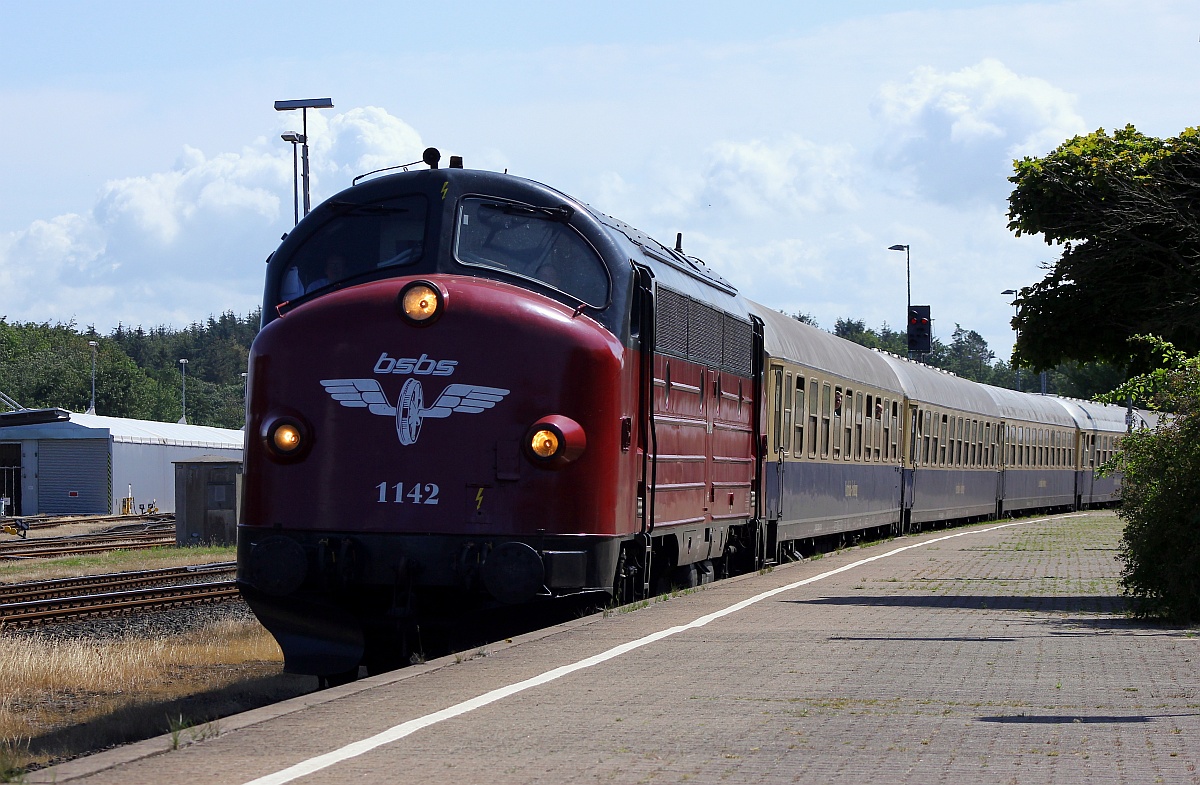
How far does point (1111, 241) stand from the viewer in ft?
77.4

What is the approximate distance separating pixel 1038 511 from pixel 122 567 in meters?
34.9

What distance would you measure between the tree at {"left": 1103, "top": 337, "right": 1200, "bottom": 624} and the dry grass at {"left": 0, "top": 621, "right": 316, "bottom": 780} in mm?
7401

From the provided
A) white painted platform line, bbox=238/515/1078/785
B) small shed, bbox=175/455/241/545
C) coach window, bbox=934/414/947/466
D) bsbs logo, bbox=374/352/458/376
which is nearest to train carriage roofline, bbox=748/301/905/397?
coach window, bbox=934/414/947/466

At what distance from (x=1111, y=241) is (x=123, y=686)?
1584 cm

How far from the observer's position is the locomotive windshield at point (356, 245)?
11750 millimetres

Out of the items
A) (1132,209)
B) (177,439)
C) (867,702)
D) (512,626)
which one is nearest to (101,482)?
(177,439)

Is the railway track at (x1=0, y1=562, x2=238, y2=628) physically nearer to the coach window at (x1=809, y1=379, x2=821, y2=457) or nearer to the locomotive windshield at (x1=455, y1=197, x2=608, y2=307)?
the locomotive windshield at (x1=455, y1=197, x2=608, y2=307)

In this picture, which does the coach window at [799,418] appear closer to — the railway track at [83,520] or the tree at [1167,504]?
the tree at [1167,504]

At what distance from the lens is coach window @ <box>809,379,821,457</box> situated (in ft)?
75.6

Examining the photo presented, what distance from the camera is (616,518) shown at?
459 inches

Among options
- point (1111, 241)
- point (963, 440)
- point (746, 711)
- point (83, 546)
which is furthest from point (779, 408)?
point (83, 546)

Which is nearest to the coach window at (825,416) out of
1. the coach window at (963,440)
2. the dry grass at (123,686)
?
the dry grass at (123,686)

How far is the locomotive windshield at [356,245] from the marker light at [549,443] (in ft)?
5.51

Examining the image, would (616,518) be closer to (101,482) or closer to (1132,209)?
(1132,209)
